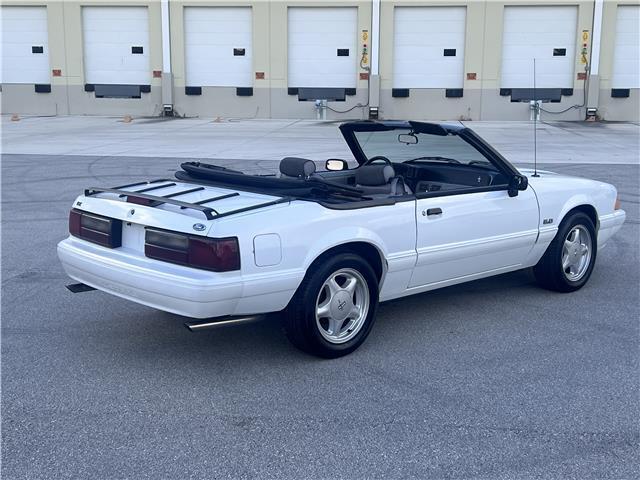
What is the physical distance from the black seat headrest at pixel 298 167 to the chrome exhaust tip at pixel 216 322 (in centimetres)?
141

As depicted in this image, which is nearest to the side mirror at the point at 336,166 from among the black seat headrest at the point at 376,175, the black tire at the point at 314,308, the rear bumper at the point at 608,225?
the black seat headrest at the point at 376,175

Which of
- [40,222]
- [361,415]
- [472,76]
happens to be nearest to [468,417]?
[361,415]

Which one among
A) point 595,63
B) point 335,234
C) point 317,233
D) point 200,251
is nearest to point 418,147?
point 335,234

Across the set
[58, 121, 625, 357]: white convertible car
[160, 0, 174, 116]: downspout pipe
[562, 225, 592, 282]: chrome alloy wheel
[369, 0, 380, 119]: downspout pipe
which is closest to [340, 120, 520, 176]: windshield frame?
[58, 121, 625, 357]: white convertible car

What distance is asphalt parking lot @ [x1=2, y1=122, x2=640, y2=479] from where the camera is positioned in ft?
11.7

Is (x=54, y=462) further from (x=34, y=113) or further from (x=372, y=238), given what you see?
(x=34, y=113)

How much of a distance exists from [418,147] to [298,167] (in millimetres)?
1030

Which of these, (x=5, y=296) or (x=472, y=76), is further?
(x=472, y=76)

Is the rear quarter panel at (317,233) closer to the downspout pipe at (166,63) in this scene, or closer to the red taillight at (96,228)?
the red taillight at (96,228)

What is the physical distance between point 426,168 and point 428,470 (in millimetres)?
3086

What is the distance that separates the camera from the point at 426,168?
6.08 metres

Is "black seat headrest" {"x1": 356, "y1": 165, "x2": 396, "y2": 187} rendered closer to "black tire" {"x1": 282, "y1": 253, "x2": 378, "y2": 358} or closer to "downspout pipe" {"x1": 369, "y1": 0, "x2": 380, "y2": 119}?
"black tire" {"x1": 282, "y1": 253, "x2": 378, "y2": 358}

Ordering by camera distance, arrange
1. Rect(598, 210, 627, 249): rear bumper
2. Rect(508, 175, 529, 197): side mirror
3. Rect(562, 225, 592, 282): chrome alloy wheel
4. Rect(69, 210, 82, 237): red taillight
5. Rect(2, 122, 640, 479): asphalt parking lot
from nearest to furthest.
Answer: Rect(2, 122, 640, 479): asphalt parking lot
Rect(69, 210, 82, 237): red taillight
Rect(508, 175, 529, 197): side mirror
Rect(562, 225, 592, 282): chrome alloy wheel
Rect(598, 210, 627, 249): rear bumper

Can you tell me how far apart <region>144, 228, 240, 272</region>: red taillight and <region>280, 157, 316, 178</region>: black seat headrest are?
54.6 inches
